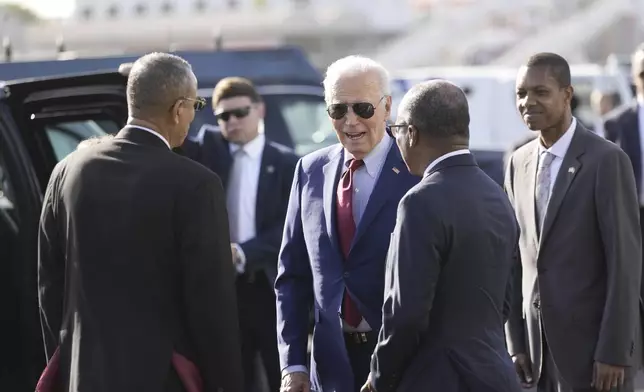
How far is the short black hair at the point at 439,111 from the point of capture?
14.5 feet

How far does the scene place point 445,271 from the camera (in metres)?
4.28

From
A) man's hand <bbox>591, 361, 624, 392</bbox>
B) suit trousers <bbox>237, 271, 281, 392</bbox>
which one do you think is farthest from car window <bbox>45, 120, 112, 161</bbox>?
man's hand <bbox>591, 361, 624, 392</bbox>

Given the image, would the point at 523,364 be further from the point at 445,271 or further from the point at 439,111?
the point at 439,111

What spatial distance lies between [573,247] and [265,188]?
206 cm

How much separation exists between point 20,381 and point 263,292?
4.16ft

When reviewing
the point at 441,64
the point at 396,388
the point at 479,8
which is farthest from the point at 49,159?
the point at 479,8

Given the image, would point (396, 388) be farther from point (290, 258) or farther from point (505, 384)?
point (290, 258)

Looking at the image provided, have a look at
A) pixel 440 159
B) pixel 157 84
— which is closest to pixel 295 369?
pixel 440 159

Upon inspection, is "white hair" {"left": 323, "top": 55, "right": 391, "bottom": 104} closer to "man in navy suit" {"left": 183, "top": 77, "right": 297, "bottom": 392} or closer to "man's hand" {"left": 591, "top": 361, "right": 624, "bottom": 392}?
"man's hand" {"left": 591, "top": 361, "right": 624, "bottom": 392}

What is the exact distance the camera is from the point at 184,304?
4.48 meters

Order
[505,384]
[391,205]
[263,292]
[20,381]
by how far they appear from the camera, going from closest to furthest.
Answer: [505,384], [391,205], [20,381], [263,292]

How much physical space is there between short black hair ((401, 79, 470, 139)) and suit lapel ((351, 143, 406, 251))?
51cm

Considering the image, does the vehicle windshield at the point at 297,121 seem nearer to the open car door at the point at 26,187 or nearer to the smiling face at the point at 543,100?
the open car door at the point at 26,187

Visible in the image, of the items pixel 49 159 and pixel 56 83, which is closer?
pixel 56 83
